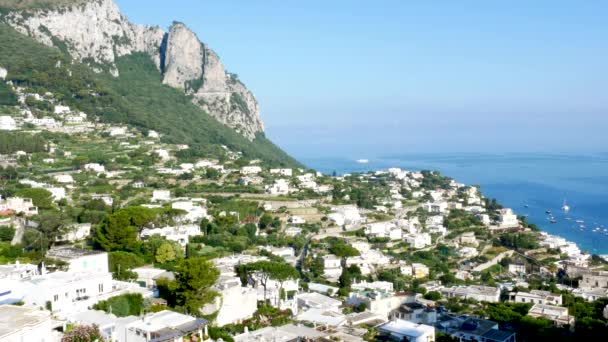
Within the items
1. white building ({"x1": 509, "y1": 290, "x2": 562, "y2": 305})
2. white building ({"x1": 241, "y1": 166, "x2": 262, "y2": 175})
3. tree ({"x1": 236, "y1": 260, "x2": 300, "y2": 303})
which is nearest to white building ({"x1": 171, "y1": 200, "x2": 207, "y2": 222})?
tree ({"x1": 236, "y1": 260, "x2": 300, "y2": 303})

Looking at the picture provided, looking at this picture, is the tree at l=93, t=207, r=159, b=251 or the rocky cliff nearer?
the tree at l=93, t=207, r=159, b=251

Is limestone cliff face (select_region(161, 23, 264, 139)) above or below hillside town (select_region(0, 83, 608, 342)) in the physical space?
above

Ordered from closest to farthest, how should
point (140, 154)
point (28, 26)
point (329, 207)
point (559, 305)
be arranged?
1. point (559, 305)
2. point (329, 207)
3. point (140, 154)
4. point (28, 26)

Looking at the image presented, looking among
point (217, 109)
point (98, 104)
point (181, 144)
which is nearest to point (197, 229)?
point (181, 144)

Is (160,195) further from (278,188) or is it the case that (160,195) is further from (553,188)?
(553,188)

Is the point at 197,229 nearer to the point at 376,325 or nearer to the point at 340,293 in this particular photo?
the point at 340,293

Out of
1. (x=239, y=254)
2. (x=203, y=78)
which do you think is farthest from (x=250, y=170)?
(x=203, y=78)

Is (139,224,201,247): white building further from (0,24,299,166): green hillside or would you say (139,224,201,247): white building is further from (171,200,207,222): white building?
(0,24,299,166): green hillside
